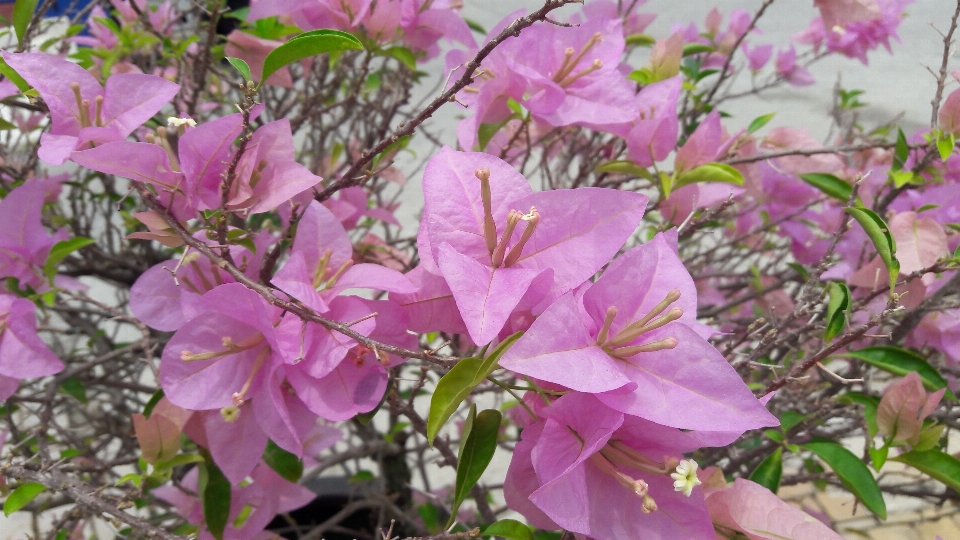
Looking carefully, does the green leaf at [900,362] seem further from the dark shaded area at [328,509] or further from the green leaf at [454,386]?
the dark shaded area at [328,509]


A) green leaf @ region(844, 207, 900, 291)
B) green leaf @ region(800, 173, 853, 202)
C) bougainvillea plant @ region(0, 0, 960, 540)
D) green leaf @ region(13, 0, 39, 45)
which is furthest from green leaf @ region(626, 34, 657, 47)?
green leaf @ region(13, 0, 39, 45)

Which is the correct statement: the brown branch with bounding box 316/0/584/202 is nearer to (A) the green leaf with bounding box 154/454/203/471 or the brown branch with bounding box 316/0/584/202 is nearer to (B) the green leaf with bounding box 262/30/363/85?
(B) the green leaf with bounding box 262/30/363/85

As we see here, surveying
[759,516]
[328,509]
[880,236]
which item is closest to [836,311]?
[880,236]

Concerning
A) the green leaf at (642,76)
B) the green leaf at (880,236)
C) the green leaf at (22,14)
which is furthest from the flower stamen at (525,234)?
the green leaf at (22,14)

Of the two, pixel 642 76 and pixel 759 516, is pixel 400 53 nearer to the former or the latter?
pixel 642 76

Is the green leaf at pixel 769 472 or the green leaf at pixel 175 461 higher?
the green leaf at pixel 769 472

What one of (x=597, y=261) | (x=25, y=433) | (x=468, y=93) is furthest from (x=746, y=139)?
(x=25, y=433)
